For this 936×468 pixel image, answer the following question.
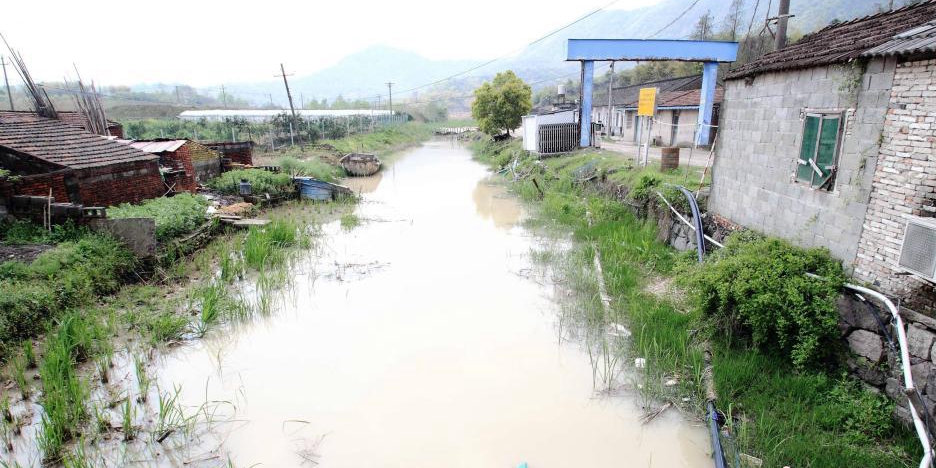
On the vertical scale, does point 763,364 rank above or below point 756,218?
below

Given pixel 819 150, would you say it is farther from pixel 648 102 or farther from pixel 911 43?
pixel 648 102

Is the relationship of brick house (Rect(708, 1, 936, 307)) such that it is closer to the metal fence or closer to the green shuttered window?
the green shuttered window

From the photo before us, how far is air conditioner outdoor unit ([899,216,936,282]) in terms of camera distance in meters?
4.14

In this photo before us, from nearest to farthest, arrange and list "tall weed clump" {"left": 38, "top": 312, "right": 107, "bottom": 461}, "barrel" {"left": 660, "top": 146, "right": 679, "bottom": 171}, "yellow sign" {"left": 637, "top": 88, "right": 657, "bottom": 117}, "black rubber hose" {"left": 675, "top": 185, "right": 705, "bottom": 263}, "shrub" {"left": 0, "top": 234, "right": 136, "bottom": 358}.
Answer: "tall weed clump" {"left": 38, "top": 312, "right": 107, "bottom": 461} < "shrub" {"left": 0, "top": 234, "right": 136, "bottom": 358} < "black rubber hose" {"left": 675, "top": 185, "right": 705, "bottom": 263} < "barrel" {"left": 660, "top": 146, "right": 679, "bottom": 171} < "yellow sign" {"left": 637, "top": 88, "right": 657, "bottom": 117}

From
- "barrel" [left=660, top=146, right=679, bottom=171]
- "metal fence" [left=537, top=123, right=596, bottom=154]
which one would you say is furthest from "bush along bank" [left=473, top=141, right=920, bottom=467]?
"metal fence" [left=537, top=123, right=596, bottom=154]

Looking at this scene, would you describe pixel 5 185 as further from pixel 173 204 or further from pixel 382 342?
pixel 382 342

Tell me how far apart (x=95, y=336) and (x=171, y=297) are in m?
1.77

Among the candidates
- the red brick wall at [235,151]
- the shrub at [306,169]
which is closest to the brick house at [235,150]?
the red brick wall at [235,151]

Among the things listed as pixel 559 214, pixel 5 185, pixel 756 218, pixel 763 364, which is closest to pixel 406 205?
pixel 559 214

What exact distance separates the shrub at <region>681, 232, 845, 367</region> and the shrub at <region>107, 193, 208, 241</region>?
32.4ft

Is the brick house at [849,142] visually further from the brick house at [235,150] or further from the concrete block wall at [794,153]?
the brick house at [235,150]

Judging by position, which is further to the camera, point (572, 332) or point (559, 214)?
point (559, 214)

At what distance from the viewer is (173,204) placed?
1127 centimetres

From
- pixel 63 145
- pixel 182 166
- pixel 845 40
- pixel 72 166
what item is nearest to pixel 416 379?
pixel 845 40
